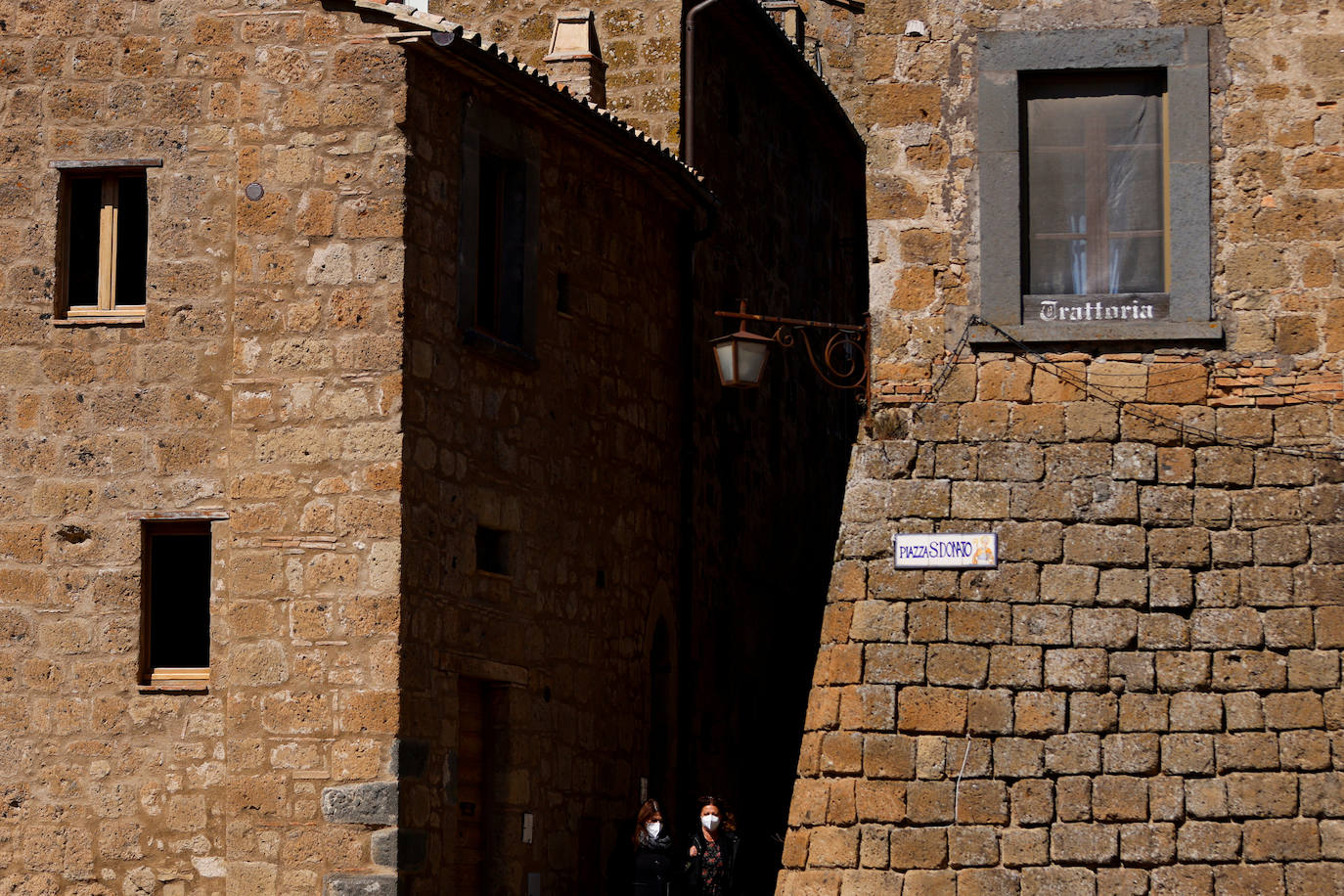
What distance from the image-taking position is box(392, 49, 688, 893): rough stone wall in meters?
14.9

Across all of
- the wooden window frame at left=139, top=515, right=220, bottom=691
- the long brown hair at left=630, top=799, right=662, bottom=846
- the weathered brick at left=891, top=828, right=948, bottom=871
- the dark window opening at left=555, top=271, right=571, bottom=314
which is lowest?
the long brown hair at left=630, top=799, right=662, bottom=846

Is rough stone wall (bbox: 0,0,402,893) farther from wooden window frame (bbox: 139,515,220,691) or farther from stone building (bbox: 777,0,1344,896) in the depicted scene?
stone building (bbox: 777,0,1344,896)

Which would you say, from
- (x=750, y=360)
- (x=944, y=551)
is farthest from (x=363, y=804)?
(x=750, y=360)

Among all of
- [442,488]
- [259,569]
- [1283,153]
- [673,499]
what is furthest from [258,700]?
[1283,153]

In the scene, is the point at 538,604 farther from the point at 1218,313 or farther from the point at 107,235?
the point at 1218,313

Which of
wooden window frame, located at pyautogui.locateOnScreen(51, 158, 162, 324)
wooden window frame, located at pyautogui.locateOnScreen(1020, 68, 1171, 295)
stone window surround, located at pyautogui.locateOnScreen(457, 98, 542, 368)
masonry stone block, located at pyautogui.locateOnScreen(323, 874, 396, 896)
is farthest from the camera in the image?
stone window surround, located at pyautogui.locateOnScreen(457, 98, 542, 368)

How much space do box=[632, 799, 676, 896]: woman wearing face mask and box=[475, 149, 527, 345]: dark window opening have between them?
3474 mm

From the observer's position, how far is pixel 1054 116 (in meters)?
13.9

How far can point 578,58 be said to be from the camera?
19.3 meters

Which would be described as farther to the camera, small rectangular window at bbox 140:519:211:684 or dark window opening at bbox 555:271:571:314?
dark window opening at bbox 555:271:571:314

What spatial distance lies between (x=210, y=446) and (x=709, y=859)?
4639 millimetres

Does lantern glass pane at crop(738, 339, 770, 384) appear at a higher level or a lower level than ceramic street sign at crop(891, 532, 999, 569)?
higher

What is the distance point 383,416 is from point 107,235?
7.49ft

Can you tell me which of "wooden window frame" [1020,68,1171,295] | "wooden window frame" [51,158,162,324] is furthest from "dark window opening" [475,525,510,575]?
"wooden window frame" [1020,68,1171,295]
